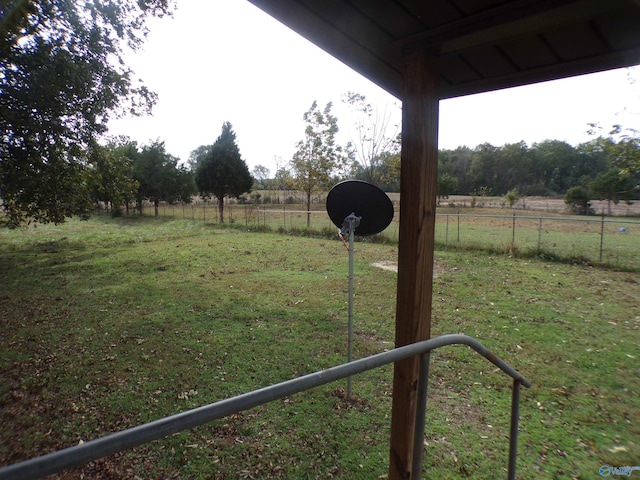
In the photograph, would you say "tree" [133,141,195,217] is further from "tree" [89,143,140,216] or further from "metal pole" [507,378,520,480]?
"metal pole" [507,378,520,480]

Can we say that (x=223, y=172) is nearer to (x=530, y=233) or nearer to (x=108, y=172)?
(x=108, y=172)

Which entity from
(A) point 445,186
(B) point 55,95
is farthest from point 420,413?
(A) point 445,186

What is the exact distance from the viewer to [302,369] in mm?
4113

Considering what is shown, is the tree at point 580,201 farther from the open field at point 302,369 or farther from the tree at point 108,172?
the tree at point 108,172

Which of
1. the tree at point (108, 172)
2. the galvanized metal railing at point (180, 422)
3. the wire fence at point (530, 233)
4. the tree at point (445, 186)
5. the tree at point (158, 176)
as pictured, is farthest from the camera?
the tree at point (445, 186)

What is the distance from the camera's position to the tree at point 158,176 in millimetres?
29203

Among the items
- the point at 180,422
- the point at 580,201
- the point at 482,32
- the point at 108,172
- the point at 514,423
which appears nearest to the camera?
the point at 180,422

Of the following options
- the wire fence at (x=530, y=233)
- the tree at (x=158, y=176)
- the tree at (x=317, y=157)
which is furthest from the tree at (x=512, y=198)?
the tree at (x=158, y=176)

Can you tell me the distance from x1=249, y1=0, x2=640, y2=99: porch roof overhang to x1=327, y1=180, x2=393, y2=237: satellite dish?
1.44 meters

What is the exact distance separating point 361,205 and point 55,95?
850 cm

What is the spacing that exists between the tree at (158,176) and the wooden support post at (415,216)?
31309 mm

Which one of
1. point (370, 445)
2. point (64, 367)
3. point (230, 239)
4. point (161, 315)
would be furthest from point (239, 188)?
point (370, 445)

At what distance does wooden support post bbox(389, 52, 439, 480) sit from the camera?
1663mm

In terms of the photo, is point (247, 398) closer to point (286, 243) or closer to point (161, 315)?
point (161, 315)
